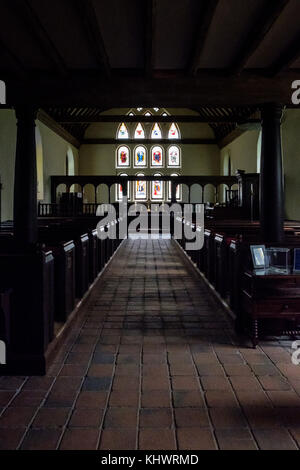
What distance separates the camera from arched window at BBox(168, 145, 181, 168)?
2347 cm

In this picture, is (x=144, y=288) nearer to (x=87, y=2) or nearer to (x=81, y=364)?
(x=81, y=364)

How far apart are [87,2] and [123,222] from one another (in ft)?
37.1

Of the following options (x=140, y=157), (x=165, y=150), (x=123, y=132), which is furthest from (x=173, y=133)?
Result: (x=123, y=132)

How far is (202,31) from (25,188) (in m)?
3.04

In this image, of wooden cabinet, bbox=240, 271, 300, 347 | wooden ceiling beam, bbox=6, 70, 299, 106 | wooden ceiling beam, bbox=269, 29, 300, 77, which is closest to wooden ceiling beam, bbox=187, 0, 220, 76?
wooden ceiling beam, bbox=6, 70, 299, 106

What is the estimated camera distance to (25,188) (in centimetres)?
622

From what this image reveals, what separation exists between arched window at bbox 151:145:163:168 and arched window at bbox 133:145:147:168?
0.41 m

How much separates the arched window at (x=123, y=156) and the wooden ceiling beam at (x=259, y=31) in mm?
17501

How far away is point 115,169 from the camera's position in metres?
23.4

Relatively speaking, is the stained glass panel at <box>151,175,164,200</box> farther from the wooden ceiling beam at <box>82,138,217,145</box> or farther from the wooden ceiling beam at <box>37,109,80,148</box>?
the wooden ceiling beam at <box>37,109,80,148</box>

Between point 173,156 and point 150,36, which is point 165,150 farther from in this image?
point 150,36

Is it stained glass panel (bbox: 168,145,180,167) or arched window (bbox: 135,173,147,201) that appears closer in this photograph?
arched window (bbox: 135,173,147,201)

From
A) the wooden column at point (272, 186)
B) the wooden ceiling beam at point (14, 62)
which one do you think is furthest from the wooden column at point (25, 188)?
the wooden column at point (272, 186)

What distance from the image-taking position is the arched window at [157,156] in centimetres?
2345
